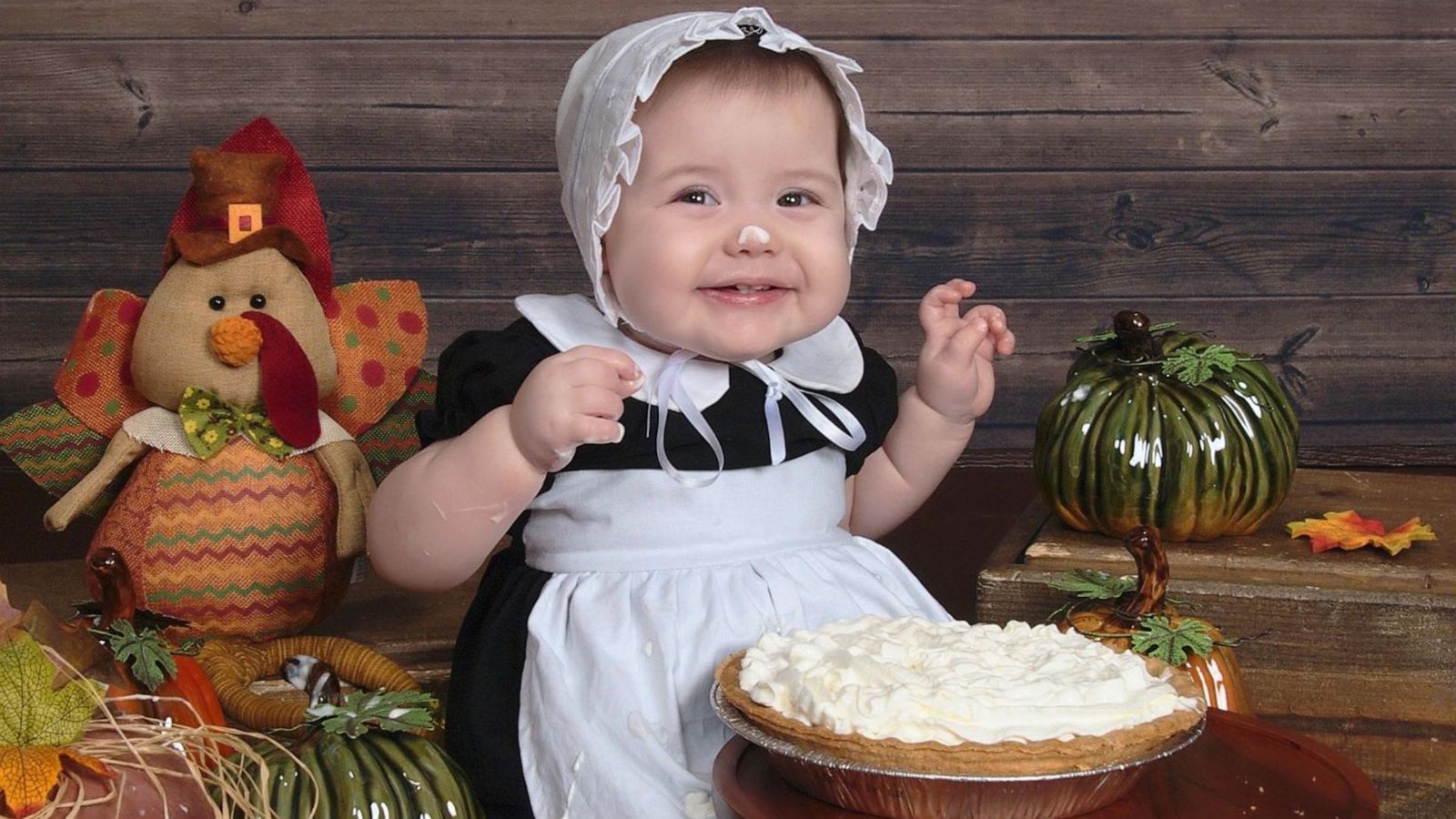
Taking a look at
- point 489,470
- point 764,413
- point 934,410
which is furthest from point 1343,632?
point 489,470

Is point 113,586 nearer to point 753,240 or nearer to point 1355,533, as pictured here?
point 753,240

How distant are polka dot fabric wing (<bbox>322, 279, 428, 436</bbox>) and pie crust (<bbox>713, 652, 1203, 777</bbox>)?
0.73 meters

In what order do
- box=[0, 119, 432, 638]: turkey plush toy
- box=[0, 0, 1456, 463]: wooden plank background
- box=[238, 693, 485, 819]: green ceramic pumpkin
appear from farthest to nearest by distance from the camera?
1. box=[0, 0, 1456, 463]: wooden plank background
2. box=[0, 119, 432, 638]: turkey plush toy
3. box=[238, 693, 485, 819]: green ceramic pumpkin

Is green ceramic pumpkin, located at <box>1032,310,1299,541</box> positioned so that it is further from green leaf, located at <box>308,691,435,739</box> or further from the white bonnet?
green leaf, located at <box>308,691,435,739</box>

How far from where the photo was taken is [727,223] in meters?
1.29

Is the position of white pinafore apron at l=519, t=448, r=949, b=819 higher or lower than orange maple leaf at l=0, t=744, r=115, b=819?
lower

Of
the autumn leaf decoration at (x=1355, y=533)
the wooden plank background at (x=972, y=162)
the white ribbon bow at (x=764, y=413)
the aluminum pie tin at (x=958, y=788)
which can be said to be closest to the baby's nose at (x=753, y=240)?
the white ribbon bow at (x=764, y=413)

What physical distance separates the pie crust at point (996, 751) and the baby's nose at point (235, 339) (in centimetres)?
69

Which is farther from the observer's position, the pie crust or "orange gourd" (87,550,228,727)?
"orange gourd" (87,550,228,727)

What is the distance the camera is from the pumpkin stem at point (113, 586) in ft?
4.05

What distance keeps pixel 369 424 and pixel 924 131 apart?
1.71 m

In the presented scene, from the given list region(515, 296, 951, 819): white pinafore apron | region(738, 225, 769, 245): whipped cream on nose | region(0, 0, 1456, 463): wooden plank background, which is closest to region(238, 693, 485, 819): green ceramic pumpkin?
region(515, 296, 951, 819): white pinafore apron

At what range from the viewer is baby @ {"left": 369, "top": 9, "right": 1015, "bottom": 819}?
1.25 metres

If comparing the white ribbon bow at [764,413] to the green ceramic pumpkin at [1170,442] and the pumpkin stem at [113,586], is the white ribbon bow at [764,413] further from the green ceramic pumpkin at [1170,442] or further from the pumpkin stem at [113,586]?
the pumpkin stem at [113,586]
